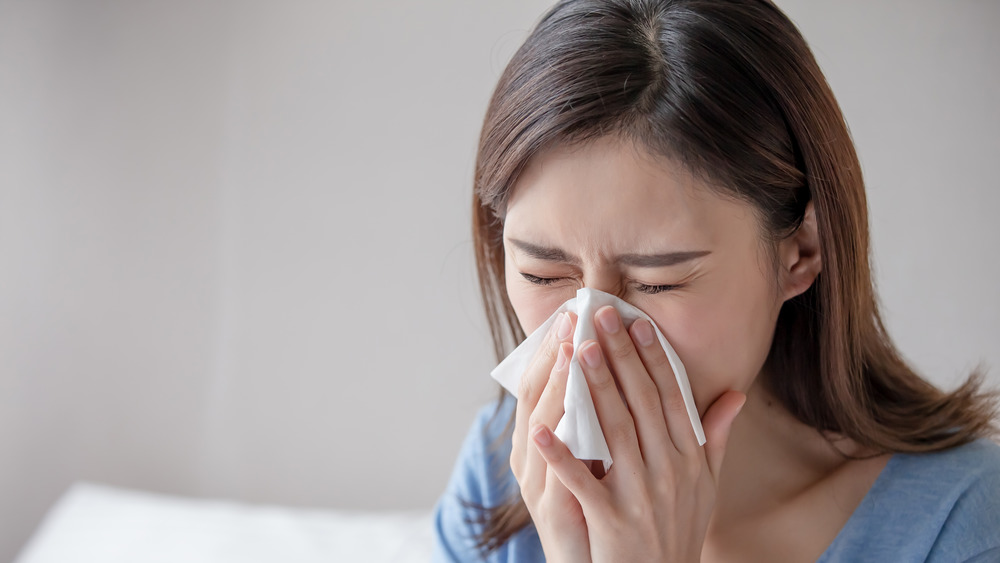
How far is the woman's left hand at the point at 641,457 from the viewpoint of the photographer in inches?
34.8

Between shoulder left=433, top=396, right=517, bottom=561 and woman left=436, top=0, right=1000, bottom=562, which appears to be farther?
shoulder left=433, top=396, right=517, bottom=561

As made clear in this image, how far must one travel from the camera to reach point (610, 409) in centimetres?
90

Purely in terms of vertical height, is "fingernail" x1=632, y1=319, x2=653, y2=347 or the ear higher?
the ear

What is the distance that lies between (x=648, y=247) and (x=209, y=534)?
122cm

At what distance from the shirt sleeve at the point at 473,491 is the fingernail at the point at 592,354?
19.3 inches

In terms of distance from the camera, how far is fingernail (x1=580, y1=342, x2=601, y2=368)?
2.80 ft

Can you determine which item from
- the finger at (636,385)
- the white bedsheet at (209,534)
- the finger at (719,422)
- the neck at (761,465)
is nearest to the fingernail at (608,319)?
the finger at (636,385)

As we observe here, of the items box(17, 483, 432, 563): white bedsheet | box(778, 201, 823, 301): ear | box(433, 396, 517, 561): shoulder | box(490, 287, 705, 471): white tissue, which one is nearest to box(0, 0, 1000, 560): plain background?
box(17, 483, 432, 563): white bedsheet

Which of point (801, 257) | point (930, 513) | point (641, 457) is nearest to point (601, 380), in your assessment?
point (641, 457)

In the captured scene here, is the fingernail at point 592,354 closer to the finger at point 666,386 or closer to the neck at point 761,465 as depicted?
the finger at point 666,386

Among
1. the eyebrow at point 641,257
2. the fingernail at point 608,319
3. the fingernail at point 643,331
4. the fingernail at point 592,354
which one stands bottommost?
the fingernail at point 592,354

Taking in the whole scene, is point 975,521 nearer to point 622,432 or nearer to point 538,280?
point 622,432

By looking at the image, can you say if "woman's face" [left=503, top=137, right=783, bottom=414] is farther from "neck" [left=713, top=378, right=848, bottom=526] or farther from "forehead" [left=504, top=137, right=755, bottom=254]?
"neck" [left=713, top=378, right=848, bottom=526]

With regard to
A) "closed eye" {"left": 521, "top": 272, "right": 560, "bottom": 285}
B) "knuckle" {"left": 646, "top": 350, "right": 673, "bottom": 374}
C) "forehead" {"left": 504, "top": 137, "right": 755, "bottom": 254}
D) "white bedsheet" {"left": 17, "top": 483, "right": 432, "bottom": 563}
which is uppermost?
"forehead" {"left": 504, "top": 137, "right": 755, "bottom": 254}
